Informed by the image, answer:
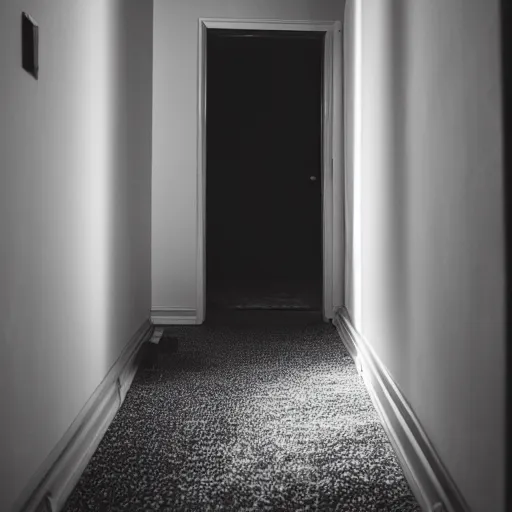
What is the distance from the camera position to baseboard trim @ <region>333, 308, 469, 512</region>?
41.4 inches

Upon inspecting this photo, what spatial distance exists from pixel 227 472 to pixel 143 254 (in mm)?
1885

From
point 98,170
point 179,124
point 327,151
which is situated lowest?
point 98,170

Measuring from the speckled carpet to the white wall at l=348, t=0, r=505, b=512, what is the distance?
0.19 metres

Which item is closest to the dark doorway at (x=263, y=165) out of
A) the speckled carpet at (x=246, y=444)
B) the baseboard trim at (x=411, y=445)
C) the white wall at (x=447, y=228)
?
the speckled carpet at (x=246, y=444)

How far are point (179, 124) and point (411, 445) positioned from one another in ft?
8.61

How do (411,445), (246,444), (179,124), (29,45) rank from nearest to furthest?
(29,45), (411,445), (246,444), (179,124)

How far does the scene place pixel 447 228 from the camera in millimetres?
1139

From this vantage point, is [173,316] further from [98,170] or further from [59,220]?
[59,220]

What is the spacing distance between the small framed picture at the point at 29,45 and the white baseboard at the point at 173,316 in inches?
95.6

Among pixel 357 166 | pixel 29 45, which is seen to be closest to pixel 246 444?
pixel 29 45

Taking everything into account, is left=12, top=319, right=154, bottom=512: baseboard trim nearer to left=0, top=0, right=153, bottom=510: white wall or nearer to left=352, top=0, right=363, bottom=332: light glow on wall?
left=0, top=0, right=153, bottom=510: white wall

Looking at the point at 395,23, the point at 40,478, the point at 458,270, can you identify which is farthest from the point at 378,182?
the point at 40,478

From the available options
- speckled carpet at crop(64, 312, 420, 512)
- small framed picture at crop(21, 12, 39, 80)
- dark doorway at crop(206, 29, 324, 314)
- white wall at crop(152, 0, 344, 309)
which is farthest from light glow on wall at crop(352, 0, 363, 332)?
dark doorway at crop(206, 29, 324, 314)

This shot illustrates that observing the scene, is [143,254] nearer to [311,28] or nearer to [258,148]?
[311,28]
